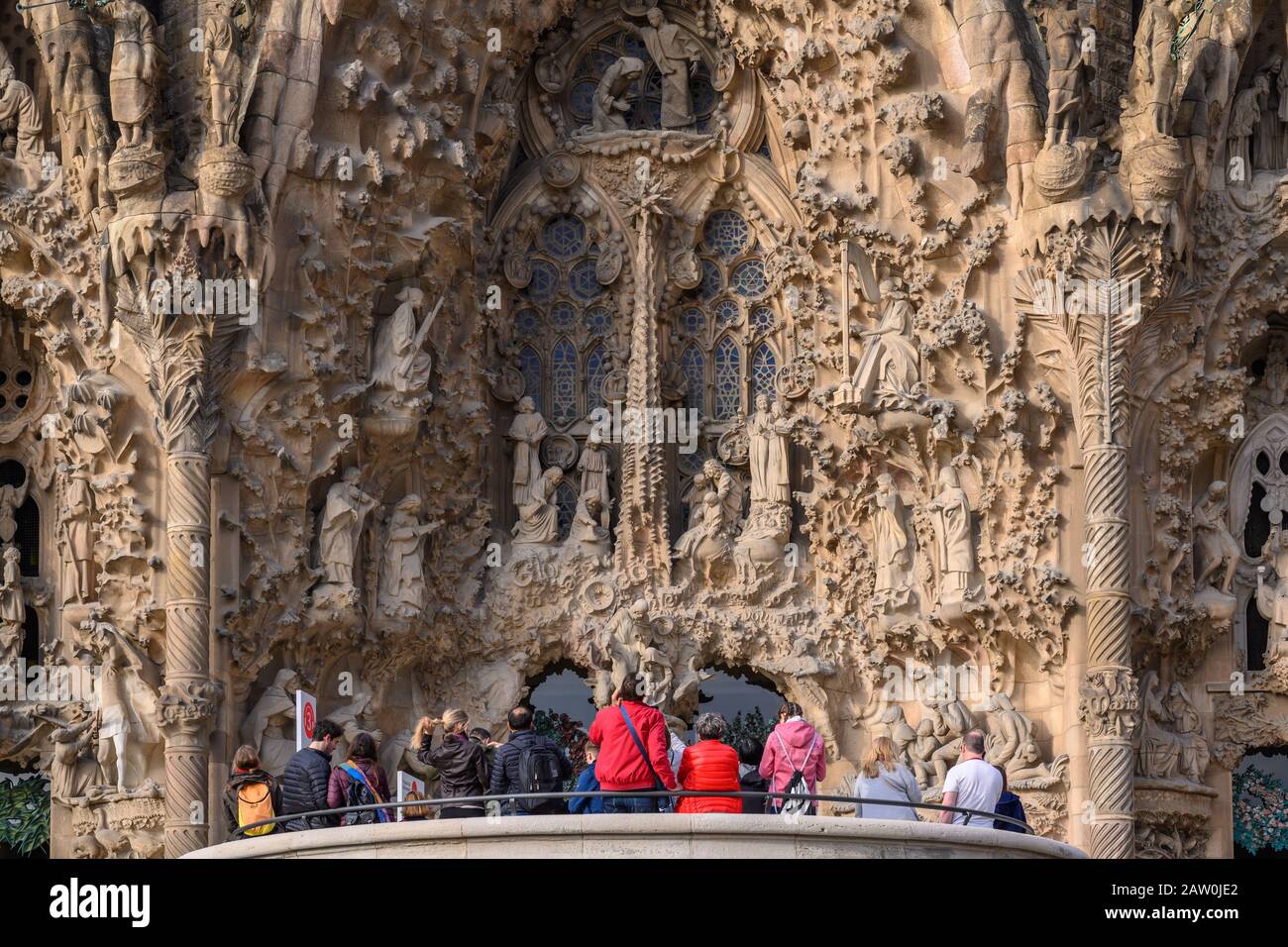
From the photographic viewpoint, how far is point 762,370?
2514cm

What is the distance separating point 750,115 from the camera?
2509cm

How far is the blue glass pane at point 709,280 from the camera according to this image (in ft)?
82.9

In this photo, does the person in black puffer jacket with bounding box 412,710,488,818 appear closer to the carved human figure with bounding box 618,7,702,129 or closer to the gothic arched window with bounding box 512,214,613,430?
the gothic arched window with bounding box 512,214,613,430

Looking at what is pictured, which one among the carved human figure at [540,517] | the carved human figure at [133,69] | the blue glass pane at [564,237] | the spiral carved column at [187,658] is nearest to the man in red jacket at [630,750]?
the spiral carved column at [187,658]

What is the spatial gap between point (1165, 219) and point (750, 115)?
397 cm

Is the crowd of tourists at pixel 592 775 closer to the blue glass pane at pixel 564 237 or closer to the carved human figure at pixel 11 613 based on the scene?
the carved human figure at pixel 11 613

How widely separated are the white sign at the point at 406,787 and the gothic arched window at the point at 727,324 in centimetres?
435

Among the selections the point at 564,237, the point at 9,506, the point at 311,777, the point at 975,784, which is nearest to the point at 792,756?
the point at 975,784

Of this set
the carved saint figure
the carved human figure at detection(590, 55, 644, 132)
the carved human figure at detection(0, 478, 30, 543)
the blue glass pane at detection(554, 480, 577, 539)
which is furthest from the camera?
the carved human figure at detection(590, 55, 644, 132)

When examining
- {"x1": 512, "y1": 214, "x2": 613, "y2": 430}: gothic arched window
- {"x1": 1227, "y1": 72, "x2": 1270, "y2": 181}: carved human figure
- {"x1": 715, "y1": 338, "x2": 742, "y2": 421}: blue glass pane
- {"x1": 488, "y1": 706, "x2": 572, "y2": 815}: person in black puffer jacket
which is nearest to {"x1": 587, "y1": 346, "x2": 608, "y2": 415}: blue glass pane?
{"x1": 512, "y1": 214, "x2": 613, "y2": 430}: gothic arched window

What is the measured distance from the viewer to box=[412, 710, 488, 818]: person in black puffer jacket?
17.9 m

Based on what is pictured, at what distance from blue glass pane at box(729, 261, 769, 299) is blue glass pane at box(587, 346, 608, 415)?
1.23m
